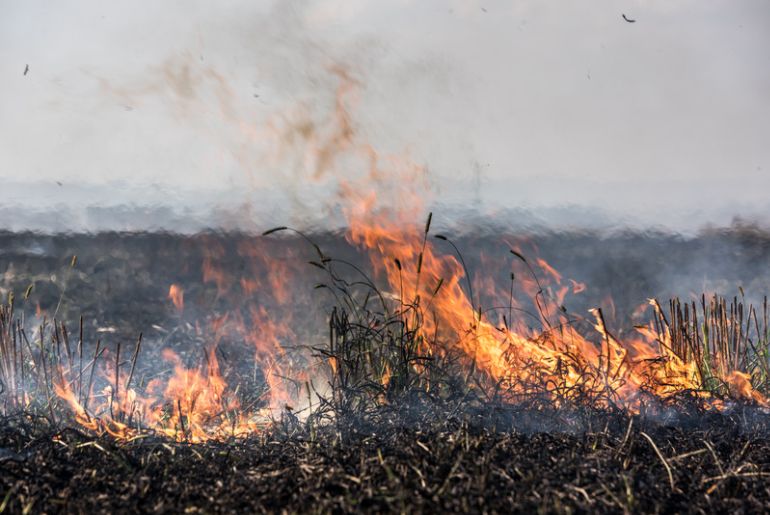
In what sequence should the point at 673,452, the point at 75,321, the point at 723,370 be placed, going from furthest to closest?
the point at 75,321
the point at 723,370
the point at 673,452

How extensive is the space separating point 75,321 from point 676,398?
7049 millimetres

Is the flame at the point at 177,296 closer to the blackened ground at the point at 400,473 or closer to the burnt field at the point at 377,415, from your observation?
the burnt field at the point at 377,415

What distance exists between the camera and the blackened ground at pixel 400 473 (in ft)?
11.3

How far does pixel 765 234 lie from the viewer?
1084 cm

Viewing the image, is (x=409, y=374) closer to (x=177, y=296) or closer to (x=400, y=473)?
(x=400, y=473)

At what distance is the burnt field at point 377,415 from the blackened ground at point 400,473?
0.04 feet

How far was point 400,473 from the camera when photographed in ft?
12.0

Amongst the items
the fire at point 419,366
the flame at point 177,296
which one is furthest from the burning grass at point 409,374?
the flame at point 177,296

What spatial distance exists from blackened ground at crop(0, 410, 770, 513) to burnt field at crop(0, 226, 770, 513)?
0.01 m

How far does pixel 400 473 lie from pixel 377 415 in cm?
109

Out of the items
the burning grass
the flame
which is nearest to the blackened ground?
the burning grass

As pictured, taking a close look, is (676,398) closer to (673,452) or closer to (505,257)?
(673,452)

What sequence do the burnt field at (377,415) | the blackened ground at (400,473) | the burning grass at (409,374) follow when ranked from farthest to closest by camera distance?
the burning grass at (409,374) < the burnt field at (377,415) < the blackened ground at (400,473)

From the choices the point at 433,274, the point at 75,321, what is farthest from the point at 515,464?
the point at 75,321
